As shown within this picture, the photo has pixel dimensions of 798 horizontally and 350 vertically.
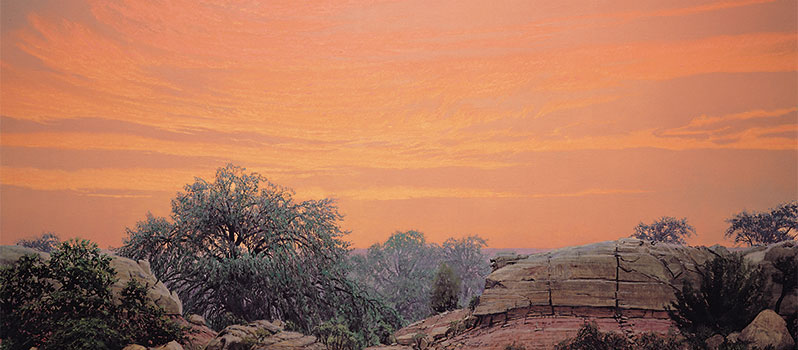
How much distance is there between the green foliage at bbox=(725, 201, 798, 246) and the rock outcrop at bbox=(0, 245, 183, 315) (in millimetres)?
51217

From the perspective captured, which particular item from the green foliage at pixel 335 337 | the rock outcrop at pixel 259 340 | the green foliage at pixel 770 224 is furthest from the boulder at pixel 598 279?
the green foliage at pixel 770 224

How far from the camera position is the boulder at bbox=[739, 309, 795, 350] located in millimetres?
17844

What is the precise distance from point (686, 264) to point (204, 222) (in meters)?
20.3

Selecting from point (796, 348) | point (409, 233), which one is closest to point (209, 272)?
point (796, 348)

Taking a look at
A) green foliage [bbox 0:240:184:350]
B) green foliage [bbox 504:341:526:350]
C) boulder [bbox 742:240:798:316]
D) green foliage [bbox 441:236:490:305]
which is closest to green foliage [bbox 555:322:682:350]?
green foliage [bbox 504:341:526:350]

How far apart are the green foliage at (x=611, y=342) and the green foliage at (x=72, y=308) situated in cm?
1264

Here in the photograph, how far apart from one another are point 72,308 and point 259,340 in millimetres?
5652

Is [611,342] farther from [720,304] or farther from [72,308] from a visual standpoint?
[72,308]

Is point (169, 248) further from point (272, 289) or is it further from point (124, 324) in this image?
point (124, 324)

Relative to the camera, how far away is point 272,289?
26.2 m

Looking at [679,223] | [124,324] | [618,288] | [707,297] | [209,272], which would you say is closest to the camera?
[124,324]

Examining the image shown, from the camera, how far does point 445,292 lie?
32062 mm

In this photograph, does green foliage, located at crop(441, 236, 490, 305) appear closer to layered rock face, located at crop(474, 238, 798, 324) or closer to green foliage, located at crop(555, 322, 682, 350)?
layered rock face, located at crop(474, 238, 798, 324)

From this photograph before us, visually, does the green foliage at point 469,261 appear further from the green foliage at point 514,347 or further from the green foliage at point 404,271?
the green foliage at point 514,347
